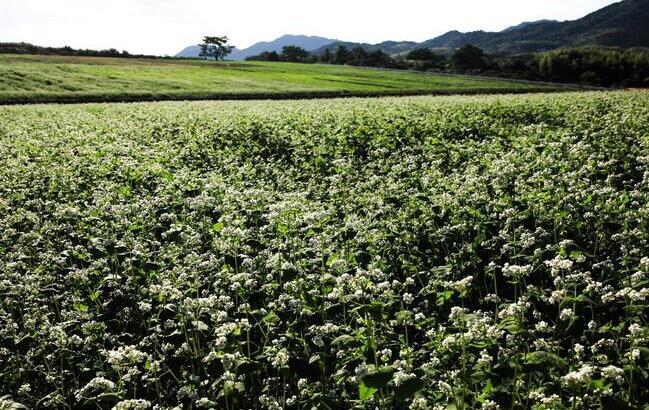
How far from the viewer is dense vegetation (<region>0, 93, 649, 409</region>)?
5.45m

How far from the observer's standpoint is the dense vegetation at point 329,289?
5449mm

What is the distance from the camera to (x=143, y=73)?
82.3 m

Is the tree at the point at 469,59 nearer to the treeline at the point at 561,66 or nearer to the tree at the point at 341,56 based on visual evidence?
the treeline at the point at 561,66

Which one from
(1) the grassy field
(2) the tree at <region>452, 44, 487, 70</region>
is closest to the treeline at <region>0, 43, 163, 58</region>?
(1) the grassy field

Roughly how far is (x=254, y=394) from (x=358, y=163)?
1446 cm

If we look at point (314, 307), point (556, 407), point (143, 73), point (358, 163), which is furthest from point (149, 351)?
point (143, 73)

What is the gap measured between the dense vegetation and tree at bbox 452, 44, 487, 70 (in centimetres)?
13544

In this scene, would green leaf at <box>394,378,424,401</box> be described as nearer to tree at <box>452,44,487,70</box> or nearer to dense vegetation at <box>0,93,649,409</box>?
dense vegetation at <box>0,93,649,409</box>

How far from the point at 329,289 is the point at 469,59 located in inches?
6152

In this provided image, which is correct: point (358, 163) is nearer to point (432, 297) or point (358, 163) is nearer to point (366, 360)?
point (432, 297)

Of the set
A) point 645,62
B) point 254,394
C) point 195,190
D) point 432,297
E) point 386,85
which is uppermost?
point 645,62

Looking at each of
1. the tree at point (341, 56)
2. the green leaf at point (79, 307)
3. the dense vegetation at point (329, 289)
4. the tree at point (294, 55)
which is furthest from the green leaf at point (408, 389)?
the tree at point (294, 55)

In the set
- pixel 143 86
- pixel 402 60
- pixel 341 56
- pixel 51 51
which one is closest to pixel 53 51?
pixel 51 51

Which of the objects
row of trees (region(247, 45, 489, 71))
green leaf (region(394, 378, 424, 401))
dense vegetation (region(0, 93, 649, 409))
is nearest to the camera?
green leaf (region(394, 378, 424, 401))
